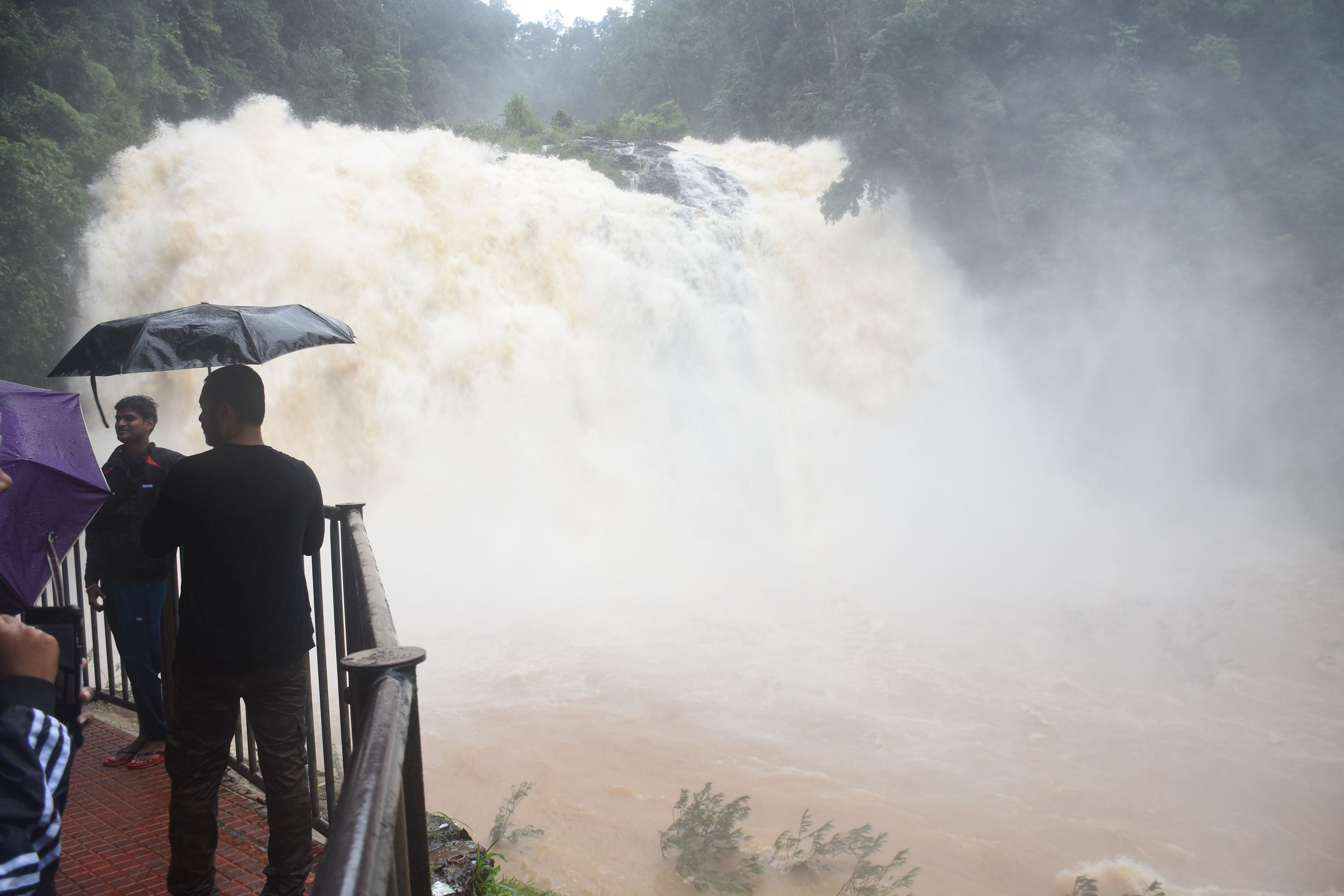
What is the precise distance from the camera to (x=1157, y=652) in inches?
372

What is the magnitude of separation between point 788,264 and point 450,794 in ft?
45.0

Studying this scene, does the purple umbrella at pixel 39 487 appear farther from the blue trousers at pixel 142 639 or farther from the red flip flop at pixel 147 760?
the red flip flop at pixel 147 760

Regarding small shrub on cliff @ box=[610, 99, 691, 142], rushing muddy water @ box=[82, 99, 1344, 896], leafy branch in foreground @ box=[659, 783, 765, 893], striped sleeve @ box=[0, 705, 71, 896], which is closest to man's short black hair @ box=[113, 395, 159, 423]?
striped sleeve @ box=[0, 705, 71, 896]

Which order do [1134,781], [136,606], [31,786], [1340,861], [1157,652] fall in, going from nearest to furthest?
[31,786] < [136,606] < [1340,861] < [1134,781] < [1157,652]

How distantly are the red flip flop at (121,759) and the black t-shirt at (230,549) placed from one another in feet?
5.49

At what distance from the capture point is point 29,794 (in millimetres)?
1207

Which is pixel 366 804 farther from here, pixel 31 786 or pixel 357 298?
pixel 357 298

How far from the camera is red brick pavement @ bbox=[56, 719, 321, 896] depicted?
108 inches

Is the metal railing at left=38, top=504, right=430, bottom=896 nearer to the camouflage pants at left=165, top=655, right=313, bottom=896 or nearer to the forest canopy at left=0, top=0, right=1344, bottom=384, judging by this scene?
the camouflage pants at left=165, top=655, right=313, bottom=896

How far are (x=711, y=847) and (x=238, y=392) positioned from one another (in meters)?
3.85

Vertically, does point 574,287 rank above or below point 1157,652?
above

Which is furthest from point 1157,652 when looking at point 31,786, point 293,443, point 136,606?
point 293,443

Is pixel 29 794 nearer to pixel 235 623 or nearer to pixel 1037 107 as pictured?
pixel 235 623

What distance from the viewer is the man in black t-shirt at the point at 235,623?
7.76 ft
